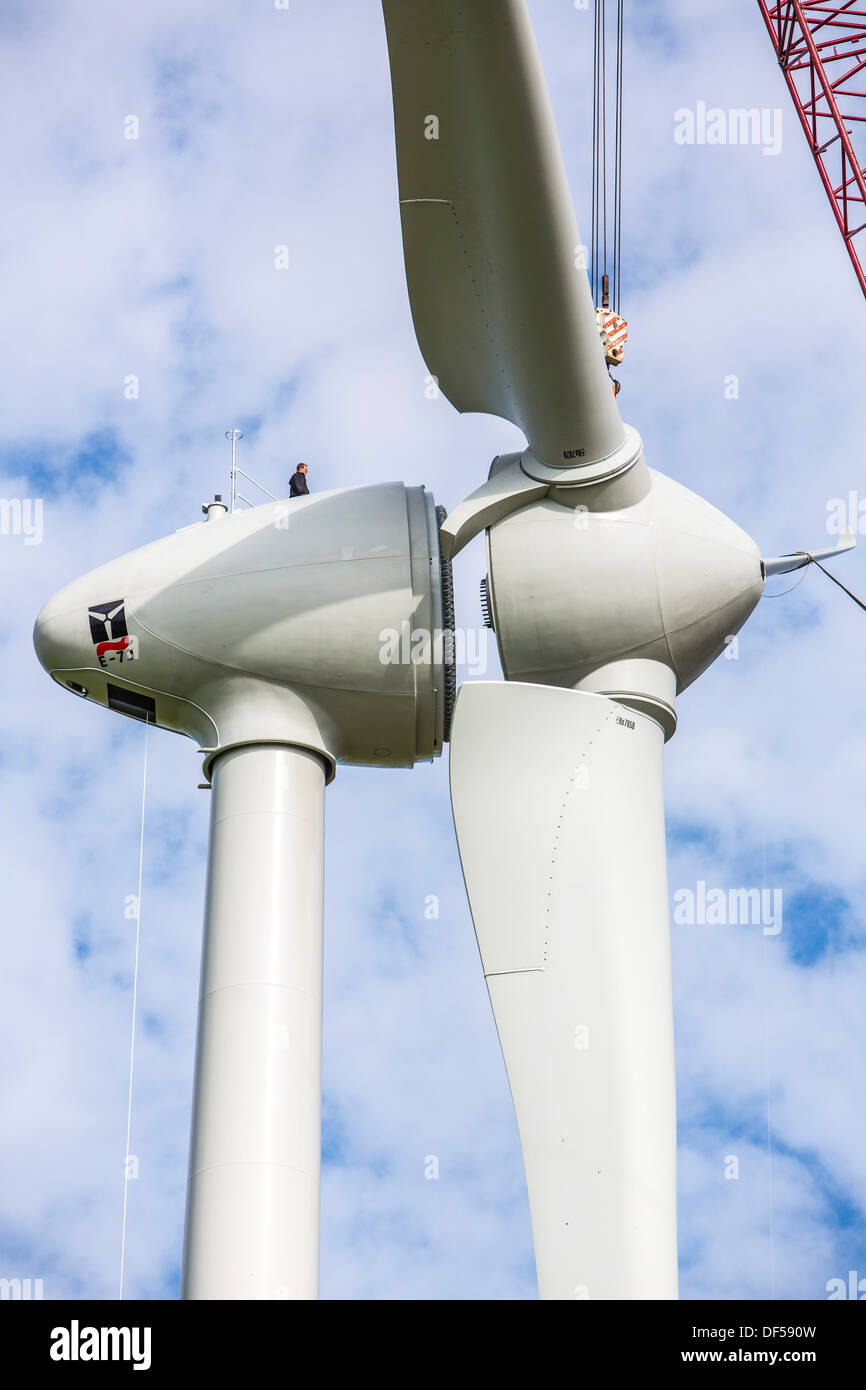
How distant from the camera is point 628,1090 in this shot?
15.5 metres

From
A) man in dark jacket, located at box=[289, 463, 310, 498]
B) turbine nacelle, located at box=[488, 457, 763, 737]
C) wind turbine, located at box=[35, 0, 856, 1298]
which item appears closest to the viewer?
wind turbine, located at box=[35, 0, 856, 1298]

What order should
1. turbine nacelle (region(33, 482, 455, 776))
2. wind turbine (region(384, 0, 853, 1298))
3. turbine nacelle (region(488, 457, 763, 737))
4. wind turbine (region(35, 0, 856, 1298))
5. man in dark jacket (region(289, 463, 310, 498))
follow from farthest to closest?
man in dark jacket (region(289, 463, 310, 498)) < turbine nacelle (region(33, 482, 455, 776)) < turbine nacelle (region(488, 457, 763, 737)) < wind turbine (region(35, 0, 856, 1298)) < wind turbine (region(384, 0, 853, 1298))

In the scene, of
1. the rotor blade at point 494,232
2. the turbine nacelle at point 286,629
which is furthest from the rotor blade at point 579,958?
the rotor blade at point 494,232

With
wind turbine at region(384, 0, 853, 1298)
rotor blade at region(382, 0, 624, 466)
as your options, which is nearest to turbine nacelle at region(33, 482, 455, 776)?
wind turbine at region(384, 0, 853, 1298)

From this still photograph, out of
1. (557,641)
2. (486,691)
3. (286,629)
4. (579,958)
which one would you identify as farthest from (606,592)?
(579,958)

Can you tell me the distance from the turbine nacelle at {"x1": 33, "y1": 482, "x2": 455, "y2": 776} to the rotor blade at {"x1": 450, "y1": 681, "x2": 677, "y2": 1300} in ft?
3.35

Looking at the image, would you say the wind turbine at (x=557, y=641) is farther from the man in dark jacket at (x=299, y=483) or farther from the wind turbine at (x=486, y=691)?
the man in dark jacket at (x=299, y=483)

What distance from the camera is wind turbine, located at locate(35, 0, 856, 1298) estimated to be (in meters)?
15.1

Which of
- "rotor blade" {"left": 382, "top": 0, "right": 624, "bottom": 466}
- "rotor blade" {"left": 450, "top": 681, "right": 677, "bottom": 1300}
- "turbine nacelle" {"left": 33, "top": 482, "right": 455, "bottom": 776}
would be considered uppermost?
"rotor blade" {"left": 382, "top": 0, "right": 624, "bottom": 466}

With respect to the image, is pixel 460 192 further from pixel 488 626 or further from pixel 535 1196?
pixel 535 1196

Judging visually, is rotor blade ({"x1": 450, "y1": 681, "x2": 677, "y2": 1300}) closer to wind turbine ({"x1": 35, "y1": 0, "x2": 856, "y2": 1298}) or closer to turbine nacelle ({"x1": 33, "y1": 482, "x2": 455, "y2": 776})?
wind turbine ({"x1": 35, "y1": 0, "x2": 856, "y2": 1298})

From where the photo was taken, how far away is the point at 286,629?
1731cm
